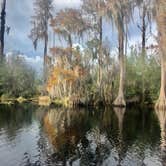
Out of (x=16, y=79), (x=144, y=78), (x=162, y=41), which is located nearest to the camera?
(x=162, y=41)

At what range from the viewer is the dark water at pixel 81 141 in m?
15.5

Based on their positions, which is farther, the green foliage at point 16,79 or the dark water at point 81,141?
the green foliage at point 16,79

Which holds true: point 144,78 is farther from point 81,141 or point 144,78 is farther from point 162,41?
point 81,141

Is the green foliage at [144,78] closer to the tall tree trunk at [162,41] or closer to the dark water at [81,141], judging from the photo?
the tall tree trunk at [162,41]

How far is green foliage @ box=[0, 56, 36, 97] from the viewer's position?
48013 mm

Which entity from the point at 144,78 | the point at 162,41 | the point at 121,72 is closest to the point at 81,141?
the point at 162,41

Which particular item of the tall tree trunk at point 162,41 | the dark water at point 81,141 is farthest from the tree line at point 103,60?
the dark water at point 81,141

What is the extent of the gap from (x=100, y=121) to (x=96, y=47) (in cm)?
1704

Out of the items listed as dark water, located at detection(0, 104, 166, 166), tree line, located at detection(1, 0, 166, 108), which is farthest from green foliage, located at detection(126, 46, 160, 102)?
dark water, located at detection(0, 104, 166, 166)

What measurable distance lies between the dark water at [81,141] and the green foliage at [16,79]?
18973 millimetres

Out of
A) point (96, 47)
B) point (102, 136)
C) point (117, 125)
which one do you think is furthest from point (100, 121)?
point (96, 47)

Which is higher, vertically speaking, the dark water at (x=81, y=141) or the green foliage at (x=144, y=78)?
the green foliage at (x=144, y=78)

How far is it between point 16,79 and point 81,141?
98.6ft

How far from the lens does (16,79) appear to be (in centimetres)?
4847
